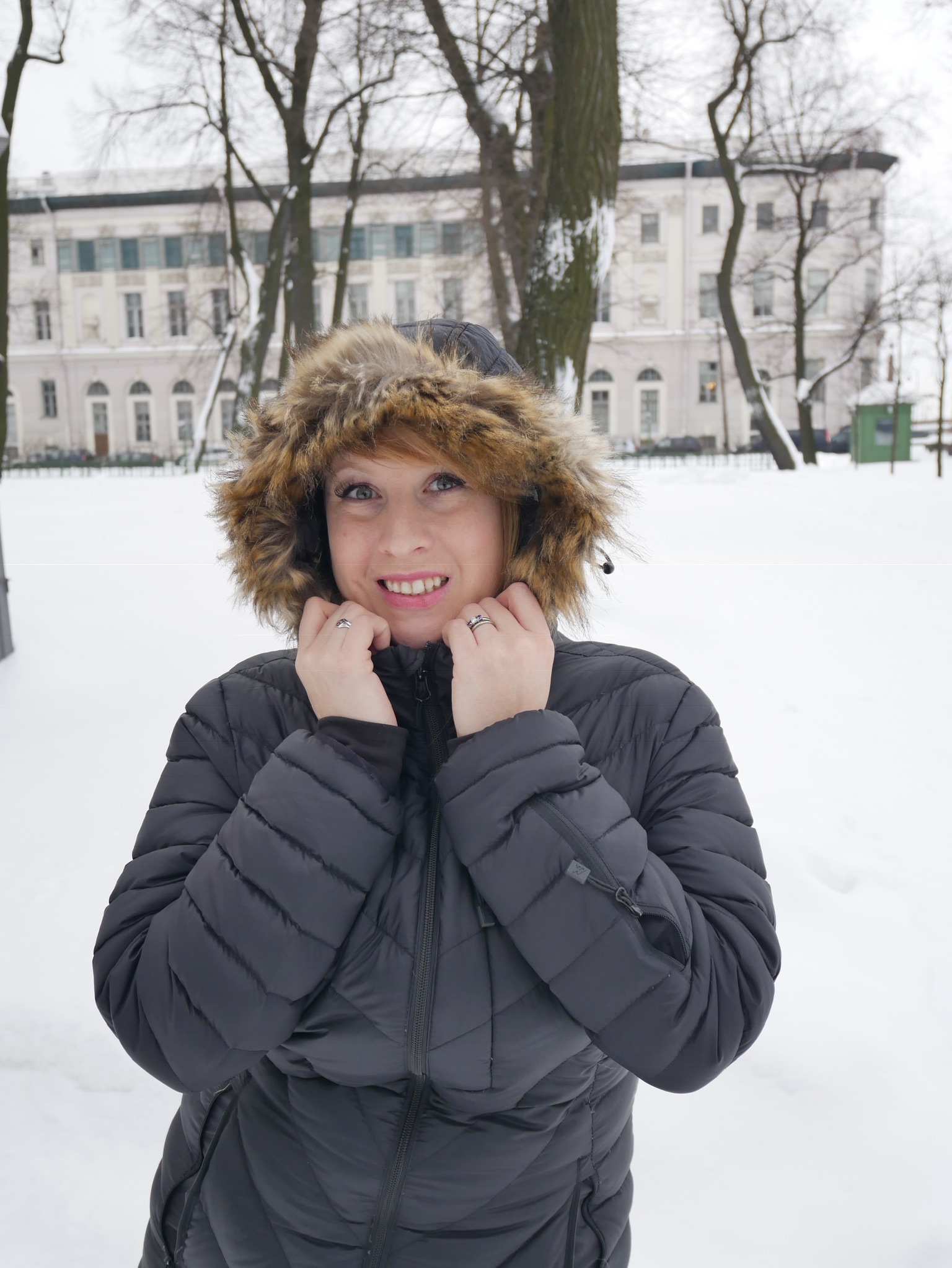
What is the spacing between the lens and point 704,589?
7.21 metres

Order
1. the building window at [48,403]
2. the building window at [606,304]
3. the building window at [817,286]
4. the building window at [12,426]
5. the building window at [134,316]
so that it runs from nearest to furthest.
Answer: the building window at [606,304] → the building window at [817,286] → the building window at [12,426] → the building window at [134,316] → the building window at [48,403]

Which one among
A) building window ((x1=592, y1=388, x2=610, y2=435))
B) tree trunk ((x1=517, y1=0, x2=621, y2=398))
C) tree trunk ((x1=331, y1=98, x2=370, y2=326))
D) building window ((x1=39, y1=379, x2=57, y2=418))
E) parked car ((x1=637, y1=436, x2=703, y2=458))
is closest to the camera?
tree trunk ((x1=517, y1=0, x2=621, y2=398))

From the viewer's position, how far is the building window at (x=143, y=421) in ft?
166

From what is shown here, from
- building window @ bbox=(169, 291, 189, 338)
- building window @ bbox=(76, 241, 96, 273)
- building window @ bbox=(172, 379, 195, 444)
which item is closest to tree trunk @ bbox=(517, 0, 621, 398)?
building window @ bbox=(169, 291, 189, 338)

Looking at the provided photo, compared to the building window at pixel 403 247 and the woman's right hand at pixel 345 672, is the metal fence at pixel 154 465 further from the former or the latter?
the woman's right hand at pixel 345 672

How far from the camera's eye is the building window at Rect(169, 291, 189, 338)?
159 ft

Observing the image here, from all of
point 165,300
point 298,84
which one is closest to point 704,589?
point 298,84

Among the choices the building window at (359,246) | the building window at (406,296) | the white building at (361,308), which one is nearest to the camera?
the white building at (361,308)

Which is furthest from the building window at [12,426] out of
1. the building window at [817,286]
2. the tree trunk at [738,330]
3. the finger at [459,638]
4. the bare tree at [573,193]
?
the finger at [459,638]

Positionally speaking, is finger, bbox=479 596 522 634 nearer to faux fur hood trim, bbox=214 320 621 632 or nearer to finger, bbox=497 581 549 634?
finger, bbox=497 581 549 634

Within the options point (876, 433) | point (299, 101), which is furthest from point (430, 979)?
point (876, 433)

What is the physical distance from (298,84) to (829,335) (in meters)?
39.1

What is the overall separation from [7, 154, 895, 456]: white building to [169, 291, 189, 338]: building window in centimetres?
7

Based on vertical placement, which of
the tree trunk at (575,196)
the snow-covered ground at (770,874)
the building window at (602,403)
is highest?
the building window at (602,403)
